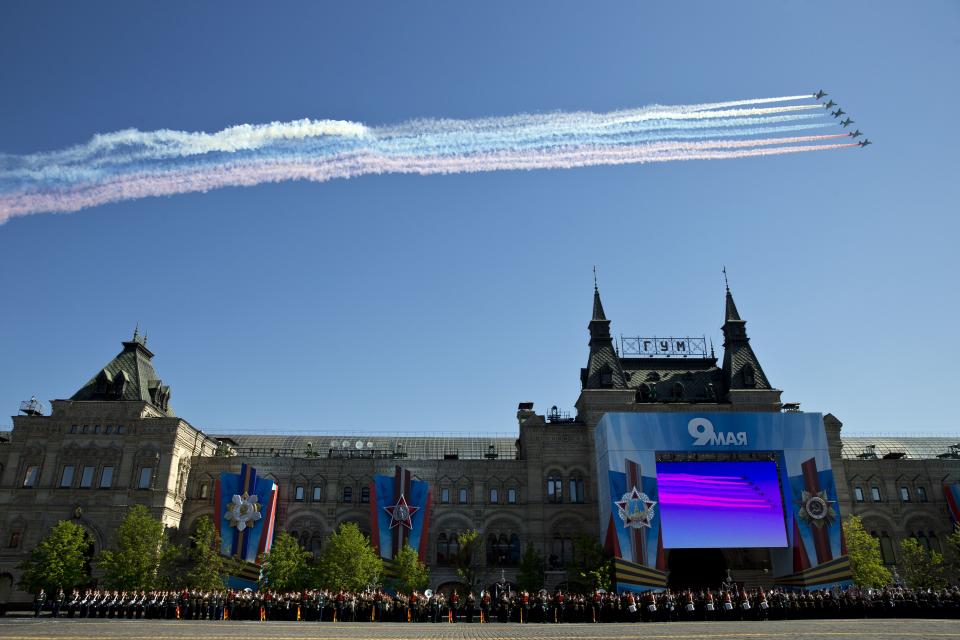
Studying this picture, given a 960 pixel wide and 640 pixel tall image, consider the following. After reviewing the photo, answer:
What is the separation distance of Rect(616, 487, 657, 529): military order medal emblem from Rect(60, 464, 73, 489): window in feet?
153

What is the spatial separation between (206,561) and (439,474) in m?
21.4

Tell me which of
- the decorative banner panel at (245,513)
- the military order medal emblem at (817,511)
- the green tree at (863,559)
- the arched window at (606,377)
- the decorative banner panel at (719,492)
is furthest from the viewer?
the arched window at (606,377)

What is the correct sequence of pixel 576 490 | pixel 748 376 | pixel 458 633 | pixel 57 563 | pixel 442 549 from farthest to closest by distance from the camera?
pixel 748 376 → pixel 576 490 → pixel 442 549 → pixel 57 563 → pixel 458 633

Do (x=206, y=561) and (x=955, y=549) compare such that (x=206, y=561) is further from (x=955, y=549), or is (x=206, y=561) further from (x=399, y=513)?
(x=955, y=549)

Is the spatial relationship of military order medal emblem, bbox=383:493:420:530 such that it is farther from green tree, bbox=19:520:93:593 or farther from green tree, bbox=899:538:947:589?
green tree, bbox=899:538:947:589

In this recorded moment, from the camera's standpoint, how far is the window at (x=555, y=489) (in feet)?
219

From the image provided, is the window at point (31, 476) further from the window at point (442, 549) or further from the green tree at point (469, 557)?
the green tree at point (469, 557)

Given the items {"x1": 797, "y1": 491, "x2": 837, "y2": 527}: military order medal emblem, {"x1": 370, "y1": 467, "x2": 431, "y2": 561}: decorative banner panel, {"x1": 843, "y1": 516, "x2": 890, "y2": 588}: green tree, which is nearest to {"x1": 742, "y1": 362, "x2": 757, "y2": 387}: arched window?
{"x1": 797, "y1": 491, "x2": 837, "y2": 527}: military order medal emblem

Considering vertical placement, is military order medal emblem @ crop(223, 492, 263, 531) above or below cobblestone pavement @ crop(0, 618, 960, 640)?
above

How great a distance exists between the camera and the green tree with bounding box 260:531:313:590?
5556cm

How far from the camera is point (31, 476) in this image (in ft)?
208

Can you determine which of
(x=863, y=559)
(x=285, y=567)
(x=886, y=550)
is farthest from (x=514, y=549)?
(x=886, y=550)

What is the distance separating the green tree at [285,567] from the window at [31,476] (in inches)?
884

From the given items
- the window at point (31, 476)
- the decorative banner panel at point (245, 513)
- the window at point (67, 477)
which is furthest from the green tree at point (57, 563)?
the decorative banner panel at point (245, 513)
